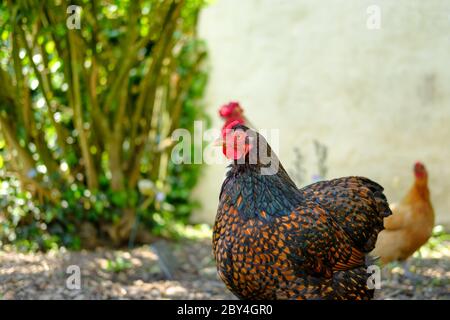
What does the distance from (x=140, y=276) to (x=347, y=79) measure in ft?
11.0

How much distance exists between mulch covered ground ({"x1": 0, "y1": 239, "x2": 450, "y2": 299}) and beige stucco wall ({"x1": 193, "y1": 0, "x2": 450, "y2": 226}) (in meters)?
1.33

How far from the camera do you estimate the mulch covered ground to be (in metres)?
4.33

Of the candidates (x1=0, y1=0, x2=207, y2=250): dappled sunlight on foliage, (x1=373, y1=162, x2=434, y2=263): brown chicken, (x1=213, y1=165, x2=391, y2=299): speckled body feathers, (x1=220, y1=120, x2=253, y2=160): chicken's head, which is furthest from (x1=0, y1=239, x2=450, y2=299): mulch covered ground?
(x1=220, y1=120, x2=253, y2=160): chicken's head

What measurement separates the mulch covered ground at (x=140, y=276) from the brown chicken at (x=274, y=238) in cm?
129

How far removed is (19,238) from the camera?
17.8 ft

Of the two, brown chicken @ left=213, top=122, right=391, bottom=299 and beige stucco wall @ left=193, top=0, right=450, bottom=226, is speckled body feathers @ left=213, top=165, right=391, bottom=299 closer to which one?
brown chicken @ left=213, top=122, right=391, bottom=299

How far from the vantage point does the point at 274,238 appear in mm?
2852

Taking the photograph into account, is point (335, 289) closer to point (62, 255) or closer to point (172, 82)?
point (62, 255)

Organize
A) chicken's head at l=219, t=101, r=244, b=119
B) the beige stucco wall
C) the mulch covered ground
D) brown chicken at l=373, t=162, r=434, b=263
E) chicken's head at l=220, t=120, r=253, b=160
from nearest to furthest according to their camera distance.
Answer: chicken's head at l=220, t=120, r=253, b=160 < the mulch covered ground < brown chicken at l=373, t=162, r=434, b=263 < chicken's head at l=219, t=101, r=244, b=119 < the beige stucco wall

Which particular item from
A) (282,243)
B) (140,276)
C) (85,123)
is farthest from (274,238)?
(85,123)

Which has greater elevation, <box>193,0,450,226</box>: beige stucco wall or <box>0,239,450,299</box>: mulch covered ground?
<box>193,0,450,226</box>: beige stucco wall

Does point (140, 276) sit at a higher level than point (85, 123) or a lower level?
lower

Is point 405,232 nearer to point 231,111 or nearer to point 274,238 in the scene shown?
point 231,111

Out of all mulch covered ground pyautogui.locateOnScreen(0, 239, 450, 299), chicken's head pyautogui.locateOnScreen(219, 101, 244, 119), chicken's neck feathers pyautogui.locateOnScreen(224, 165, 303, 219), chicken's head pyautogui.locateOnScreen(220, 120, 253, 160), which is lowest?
mulch covered ground pyautogui.locateOnScreen(0, 239, 450, 299)
